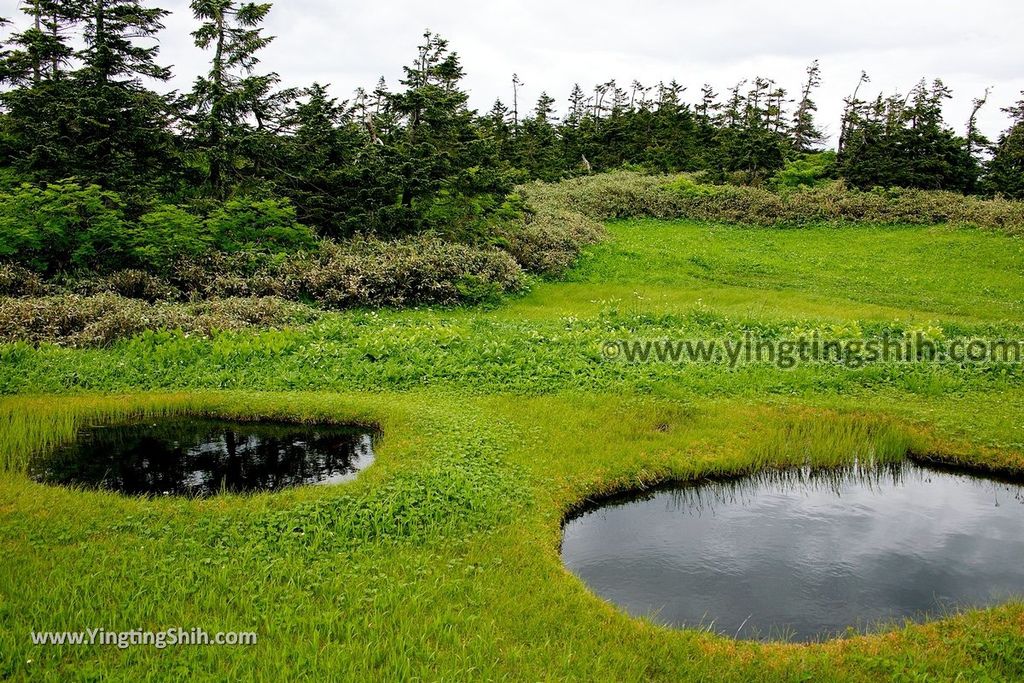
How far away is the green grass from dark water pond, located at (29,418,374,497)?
1.18ft

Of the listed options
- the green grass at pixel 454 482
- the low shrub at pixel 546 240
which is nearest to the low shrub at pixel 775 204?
the low shrub at pixel 546 240

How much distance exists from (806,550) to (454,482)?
3970 millimetres

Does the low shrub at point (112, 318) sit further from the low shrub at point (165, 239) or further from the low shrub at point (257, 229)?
the low shrub at point (257, 229)

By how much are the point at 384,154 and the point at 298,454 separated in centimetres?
1431

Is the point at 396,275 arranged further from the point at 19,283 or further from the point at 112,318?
the point at 19,283

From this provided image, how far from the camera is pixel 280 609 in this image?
5371 mm

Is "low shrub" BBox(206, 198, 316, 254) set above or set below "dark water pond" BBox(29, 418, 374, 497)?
above

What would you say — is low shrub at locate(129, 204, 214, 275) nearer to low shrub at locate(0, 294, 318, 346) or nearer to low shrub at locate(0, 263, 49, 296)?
low shrub at locate(0, 263, 49, 296)

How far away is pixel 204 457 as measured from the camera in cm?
932

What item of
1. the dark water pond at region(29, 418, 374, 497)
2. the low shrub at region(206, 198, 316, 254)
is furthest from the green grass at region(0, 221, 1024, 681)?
the low shrub at region(206, 198, 316, 254)

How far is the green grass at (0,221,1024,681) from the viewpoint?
16.6 feet

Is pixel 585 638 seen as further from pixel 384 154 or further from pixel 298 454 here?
pixel 384 154

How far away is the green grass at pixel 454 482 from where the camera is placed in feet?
16.6

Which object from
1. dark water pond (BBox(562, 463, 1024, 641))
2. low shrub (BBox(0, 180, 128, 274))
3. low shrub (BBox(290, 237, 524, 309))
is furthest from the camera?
low shrub (BBox(290, 237, 524, 309))
